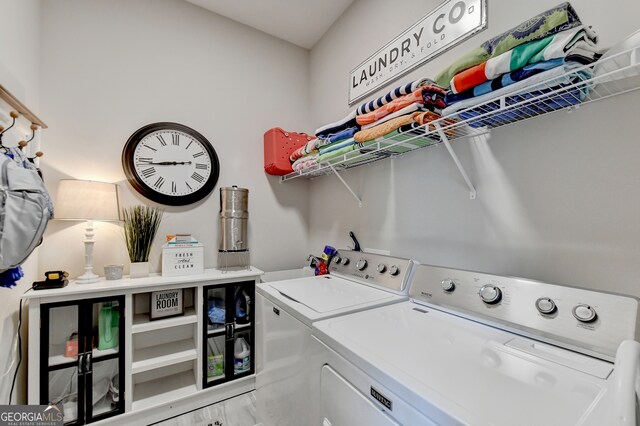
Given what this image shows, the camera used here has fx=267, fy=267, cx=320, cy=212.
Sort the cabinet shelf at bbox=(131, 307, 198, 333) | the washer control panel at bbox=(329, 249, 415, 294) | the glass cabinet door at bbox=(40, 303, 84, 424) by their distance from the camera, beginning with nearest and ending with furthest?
the washer control panel at bbox=(329, 249, 415, 294)
the glass cabinet door at bbox=(40, 303, 84, 424)
the cabinet shelf at bbox=(131, 307, 198, 333)

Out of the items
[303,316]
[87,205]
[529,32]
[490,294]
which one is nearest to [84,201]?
[87,205]

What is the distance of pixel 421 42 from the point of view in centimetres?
157

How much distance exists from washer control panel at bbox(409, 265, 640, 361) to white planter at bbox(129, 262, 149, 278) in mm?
1766

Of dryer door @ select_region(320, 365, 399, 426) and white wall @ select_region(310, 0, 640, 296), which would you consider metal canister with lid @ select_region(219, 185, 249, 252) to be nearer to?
white wall @ select_region(310, 0, 640, 296)

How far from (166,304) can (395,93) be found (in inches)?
75.4

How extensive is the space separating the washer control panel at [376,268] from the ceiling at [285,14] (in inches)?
77.8

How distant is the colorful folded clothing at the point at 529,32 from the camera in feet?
2.56

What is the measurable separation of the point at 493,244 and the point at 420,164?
0.58 metres

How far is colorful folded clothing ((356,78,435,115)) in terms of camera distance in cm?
119

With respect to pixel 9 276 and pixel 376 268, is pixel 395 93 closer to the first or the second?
pixel 376 268

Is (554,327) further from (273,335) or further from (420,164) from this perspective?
(273,335)

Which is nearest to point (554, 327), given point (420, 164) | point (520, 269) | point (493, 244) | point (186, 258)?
point (520, 269)

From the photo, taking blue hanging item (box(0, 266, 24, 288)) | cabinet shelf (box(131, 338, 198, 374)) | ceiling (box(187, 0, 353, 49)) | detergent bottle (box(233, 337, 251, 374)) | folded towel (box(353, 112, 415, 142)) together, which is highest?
ceiling (box(187, 0, 353, 49))

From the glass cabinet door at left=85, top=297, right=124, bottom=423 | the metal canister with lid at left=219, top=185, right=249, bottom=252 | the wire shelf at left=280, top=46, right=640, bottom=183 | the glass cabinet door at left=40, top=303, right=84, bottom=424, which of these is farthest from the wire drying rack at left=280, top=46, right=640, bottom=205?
the glass cabinet door at left=40, top=303, right=84, bottom=424
